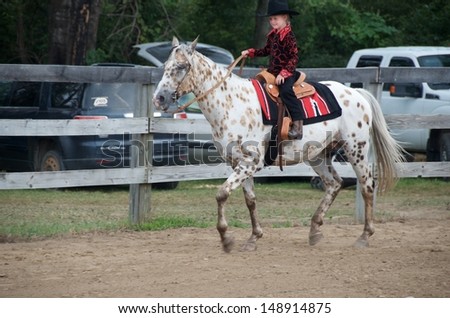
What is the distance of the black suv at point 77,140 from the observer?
13.6 metres

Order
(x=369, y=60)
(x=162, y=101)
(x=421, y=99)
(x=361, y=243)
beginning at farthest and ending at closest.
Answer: (x=369, y=60) < (x=421, y=99) < (x=361, y=243) < (x=162, y=101)

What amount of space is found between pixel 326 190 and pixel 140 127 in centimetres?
228

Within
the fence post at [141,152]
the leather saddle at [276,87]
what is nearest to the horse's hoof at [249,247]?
the leather saddle at [276,87]

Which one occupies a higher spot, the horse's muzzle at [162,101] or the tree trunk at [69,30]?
the tree trunk at [69,30]

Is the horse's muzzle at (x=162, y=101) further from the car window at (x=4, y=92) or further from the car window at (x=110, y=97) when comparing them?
the car window at (x=4, y=92)

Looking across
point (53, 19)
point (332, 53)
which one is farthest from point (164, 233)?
point (332, 53)

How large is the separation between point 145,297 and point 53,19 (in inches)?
446

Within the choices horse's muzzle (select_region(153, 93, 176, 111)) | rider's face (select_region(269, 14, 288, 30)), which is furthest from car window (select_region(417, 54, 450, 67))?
horse's muzzle (select_region(153, 93, 176, 111))

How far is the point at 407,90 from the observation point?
637 inches

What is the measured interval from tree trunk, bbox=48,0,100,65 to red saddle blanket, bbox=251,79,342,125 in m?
8.33

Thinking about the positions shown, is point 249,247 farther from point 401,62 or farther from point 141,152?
point 401,62

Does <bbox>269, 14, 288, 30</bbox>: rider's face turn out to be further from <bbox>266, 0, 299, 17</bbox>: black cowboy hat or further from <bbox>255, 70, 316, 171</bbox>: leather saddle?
<bbox>255, 70, 316, 171</bbox>: leather saddle

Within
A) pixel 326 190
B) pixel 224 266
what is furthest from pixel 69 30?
pixel 224 266

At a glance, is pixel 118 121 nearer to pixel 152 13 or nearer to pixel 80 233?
pixel 80 233
